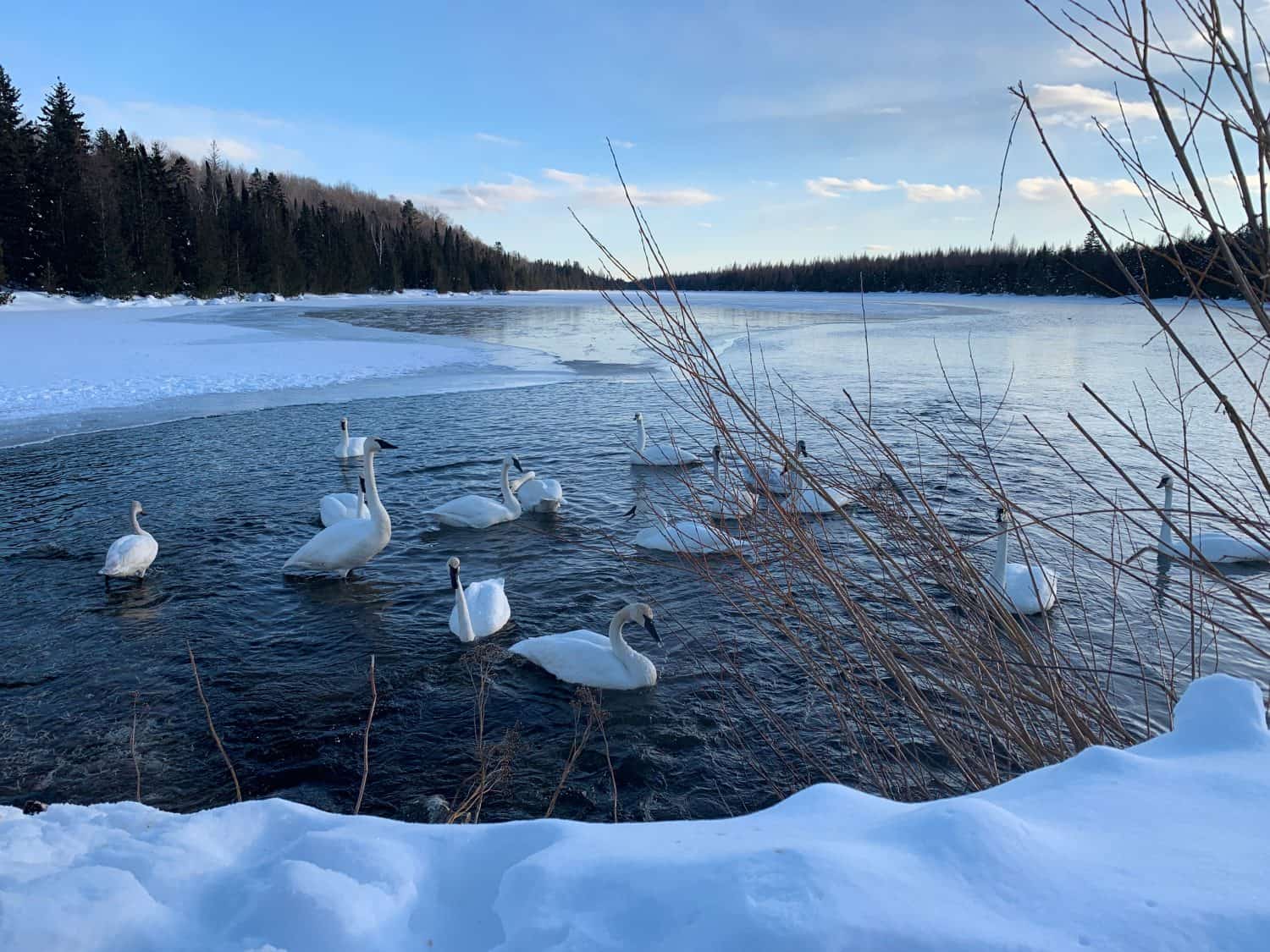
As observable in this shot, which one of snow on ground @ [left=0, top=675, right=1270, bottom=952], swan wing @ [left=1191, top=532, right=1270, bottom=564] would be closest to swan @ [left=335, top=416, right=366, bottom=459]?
snow on ground @ [left=0, top=675, right=1270, bottom=952]

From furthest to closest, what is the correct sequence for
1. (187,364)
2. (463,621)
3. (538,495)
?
(187,364) < (538,495) < (463,621)

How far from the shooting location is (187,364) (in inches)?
756

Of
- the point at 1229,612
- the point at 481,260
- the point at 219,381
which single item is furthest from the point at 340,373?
the point at 481,260

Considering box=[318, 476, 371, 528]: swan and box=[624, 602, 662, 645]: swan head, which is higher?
box=[318, 476, 371, 528]: swan

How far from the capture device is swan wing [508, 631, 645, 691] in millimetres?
5141

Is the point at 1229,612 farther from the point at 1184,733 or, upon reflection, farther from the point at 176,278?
the point at 176,278

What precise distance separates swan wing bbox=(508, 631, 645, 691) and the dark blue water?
0.14 meters

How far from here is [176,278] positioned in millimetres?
48281

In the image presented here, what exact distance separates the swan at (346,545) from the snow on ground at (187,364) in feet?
27.7

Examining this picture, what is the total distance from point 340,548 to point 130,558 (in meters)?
1.77

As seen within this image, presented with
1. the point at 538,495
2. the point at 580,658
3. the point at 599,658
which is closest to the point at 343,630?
the point at 580,658

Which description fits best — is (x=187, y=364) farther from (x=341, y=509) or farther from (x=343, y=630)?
(x=343, y=630)

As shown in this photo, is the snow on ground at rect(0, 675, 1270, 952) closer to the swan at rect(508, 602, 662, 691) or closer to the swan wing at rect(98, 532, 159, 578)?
Answer: the swan at rect(508, 602, 662, 691)

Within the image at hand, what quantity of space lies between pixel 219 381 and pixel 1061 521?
17276 millimetres
